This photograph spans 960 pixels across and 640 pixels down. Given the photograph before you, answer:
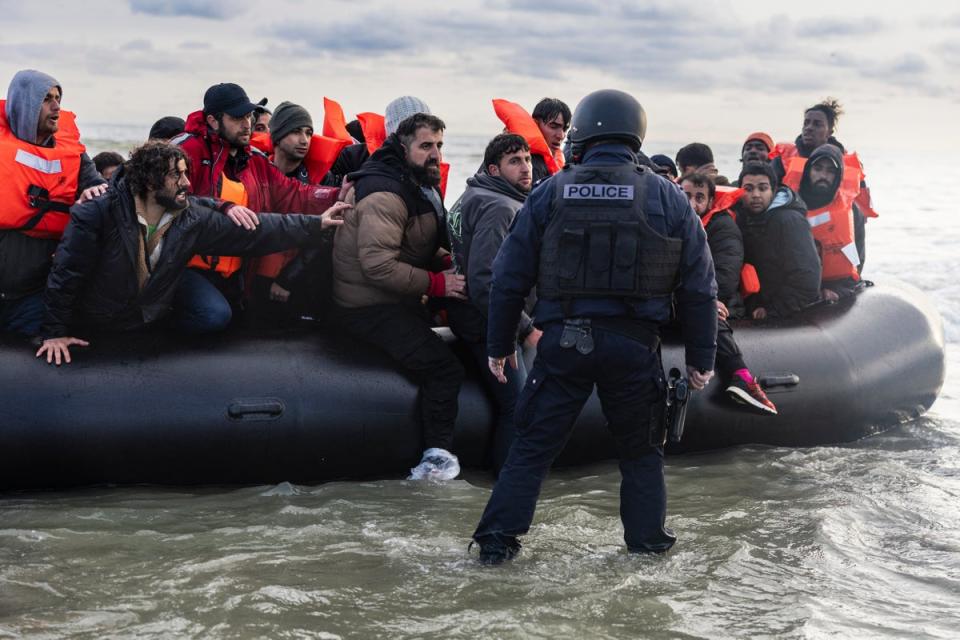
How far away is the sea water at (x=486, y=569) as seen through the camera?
3.45 meters

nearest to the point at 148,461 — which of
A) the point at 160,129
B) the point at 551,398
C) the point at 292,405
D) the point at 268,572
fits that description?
the point at 292,405

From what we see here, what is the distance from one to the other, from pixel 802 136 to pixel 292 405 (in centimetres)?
503

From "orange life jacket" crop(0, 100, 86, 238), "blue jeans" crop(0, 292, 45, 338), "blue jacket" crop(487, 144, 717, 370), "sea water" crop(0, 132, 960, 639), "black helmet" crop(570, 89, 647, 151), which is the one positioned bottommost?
"sea water" crop(0, 132, 960, 639)

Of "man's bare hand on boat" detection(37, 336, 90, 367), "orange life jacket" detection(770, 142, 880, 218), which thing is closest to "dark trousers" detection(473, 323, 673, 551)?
Result: "man's bare hand on boat" detection(37, 336, 90, 367)

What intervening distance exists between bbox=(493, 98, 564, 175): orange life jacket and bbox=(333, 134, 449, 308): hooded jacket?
892mm

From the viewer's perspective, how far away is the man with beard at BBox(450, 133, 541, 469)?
178 inches

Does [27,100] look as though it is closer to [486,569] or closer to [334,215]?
[334,215]

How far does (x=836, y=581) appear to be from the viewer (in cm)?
395

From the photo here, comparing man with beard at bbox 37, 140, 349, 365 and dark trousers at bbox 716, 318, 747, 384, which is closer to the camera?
man with beard at bbox 37, 140, 349, 365

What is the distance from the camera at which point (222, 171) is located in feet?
16.5

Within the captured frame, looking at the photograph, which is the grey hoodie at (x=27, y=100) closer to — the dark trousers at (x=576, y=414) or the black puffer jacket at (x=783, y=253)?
the dark trousers at (x=576, y=414)

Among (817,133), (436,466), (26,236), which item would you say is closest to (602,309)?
(436,466)

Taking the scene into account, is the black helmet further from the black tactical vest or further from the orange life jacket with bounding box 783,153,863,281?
the orange life jacket with bounding box 783,153,863,281

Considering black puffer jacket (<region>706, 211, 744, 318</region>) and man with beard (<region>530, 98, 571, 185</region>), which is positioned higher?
man with beard (<region>530, 98, 571, 185</region>)
